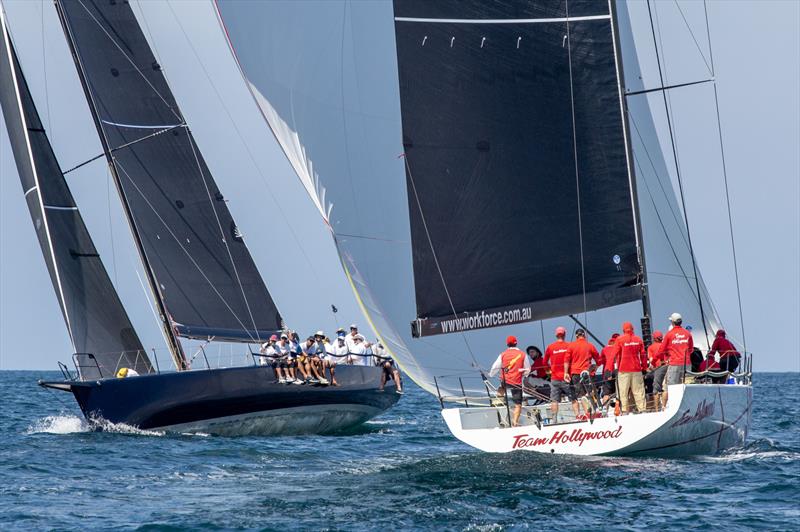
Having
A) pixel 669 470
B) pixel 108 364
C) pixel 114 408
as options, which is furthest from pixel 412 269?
pixel 108 364

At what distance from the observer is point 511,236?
18.0m

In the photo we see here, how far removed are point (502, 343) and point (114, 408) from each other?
336 inches

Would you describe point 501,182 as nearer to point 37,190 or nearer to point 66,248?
point 66,248

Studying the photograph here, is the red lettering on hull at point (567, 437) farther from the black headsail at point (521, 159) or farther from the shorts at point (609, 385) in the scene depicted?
the black headsail at point (521, 159)

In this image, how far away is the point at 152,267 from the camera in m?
26.2

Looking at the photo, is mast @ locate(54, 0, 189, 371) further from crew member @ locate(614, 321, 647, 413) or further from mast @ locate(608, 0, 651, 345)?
crew member @ locate(614, 321, 647, 413)

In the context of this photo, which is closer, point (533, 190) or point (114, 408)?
point (533, 190)

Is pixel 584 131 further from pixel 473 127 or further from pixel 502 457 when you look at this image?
pixel 502 457

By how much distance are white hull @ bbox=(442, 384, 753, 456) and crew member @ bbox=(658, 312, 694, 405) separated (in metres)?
0.35

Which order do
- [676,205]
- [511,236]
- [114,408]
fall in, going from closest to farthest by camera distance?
[511,236], [676,205], [114,408]

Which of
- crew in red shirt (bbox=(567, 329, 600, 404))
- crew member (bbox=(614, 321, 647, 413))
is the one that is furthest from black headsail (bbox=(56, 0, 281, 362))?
crew member (bbox=(614, 321, 647, 413))

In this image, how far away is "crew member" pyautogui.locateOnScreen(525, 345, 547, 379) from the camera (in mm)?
17438

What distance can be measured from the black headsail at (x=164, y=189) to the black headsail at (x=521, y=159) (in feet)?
31.3

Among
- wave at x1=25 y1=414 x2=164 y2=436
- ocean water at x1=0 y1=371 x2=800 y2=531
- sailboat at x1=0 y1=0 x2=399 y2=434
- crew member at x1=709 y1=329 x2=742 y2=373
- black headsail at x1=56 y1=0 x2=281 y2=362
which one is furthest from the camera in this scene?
black headsail at x1=56 y1=0 x2=281 y2=362
